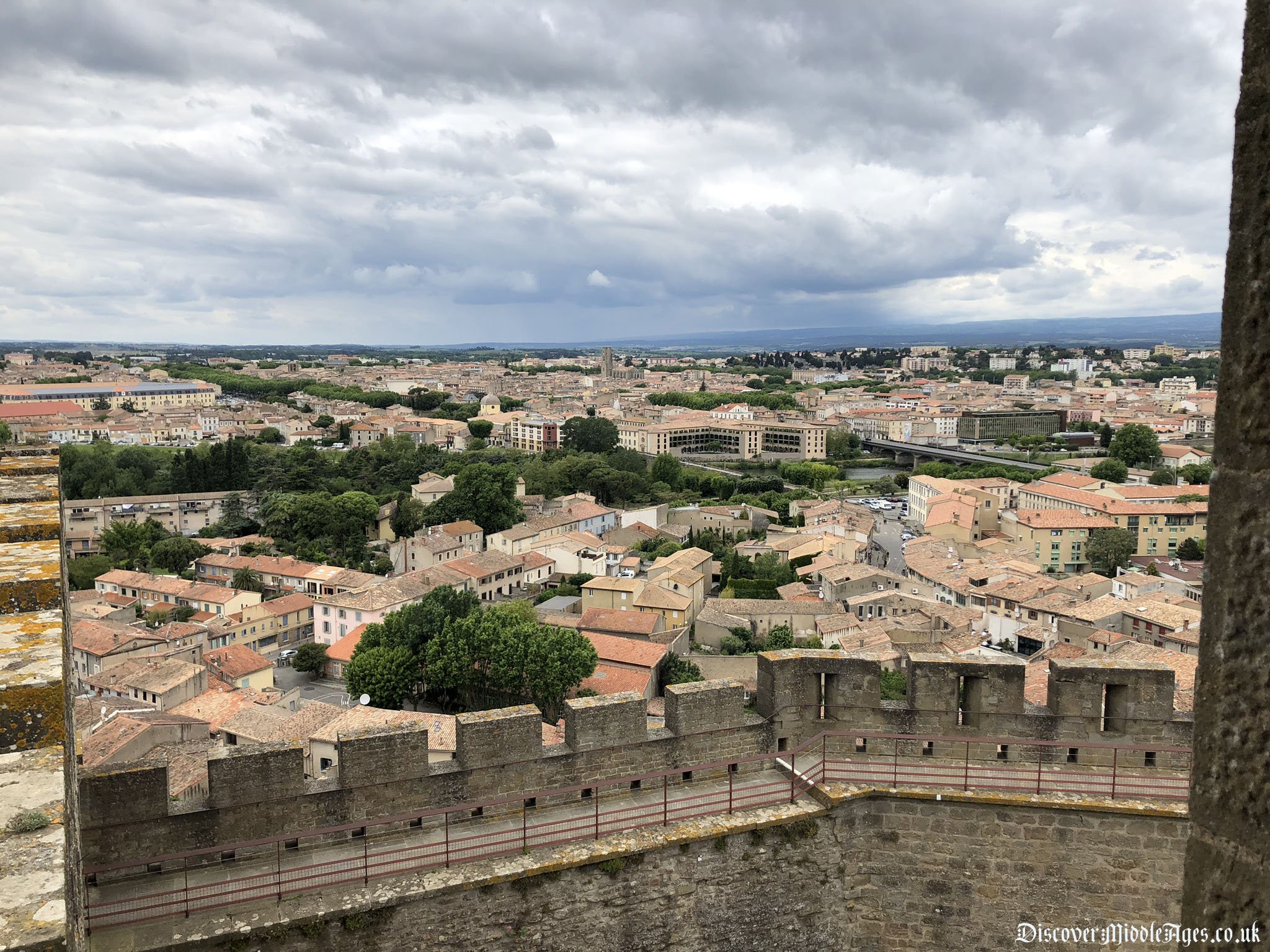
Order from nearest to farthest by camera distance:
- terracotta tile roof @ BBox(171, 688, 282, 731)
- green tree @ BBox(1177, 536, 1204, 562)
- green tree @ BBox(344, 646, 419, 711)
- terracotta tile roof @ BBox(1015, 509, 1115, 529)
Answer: terracotta tile roof @ BBox(171, 688, 282, 731), green tree @ BBox(344, 646, 419, 711), green tree @ BBox(1177, 536, 1204, 562), terracotta tile roof @ BBox(1015, 509, 1115, 529)

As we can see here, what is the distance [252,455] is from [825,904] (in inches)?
2361

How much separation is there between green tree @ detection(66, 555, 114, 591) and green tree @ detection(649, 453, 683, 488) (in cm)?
3462

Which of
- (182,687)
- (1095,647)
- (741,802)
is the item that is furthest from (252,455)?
(741,802)

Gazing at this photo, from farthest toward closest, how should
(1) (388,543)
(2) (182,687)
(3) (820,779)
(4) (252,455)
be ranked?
(4) (252,455)
(1) (388,543)
(2) (182,687)
(3) (820,779)

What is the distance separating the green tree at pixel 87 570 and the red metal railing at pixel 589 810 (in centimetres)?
3545

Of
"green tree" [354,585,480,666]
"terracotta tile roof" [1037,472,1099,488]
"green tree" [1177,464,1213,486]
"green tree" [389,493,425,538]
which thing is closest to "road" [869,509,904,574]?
"terracotta tile roof" [1037,472,1099,488]

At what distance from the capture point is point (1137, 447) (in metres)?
70.5

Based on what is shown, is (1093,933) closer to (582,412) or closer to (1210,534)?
(1210,534)

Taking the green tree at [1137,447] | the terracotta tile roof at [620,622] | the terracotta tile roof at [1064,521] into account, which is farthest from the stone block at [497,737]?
the green tree at [1137,447]

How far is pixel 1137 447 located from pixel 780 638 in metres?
56.9

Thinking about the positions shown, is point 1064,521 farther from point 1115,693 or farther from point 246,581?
point 1115,693

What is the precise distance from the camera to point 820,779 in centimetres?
506

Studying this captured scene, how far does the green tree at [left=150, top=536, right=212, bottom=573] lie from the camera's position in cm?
3969

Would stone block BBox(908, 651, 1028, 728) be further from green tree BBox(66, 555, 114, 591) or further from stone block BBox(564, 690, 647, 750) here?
green tree BBox(66, 555, 114, 591)
